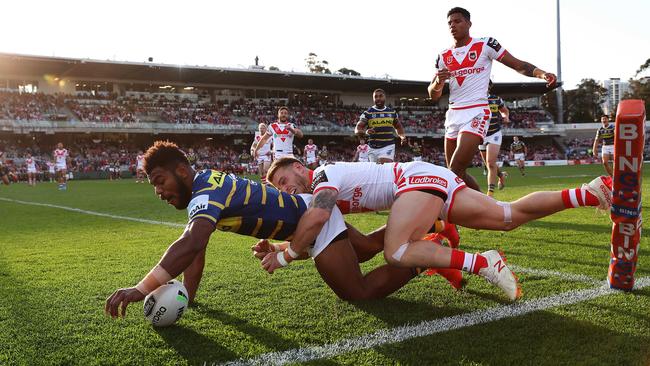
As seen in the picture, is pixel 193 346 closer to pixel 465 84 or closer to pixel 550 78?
pixel 550 78

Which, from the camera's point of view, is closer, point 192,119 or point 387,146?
point 387,146

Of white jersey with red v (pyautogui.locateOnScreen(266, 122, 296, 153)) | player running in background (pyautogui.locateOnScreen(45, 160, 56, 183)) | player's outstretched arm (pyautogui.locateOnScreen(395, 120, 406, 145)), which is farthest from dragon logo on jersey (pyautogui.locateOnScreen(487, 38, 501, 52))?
player running in background (pyautogui.locateOnScreen(45, 160, 56, 183))

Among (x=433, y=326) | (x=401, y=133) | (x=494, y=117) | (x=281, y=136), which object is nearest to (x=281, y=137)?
(x=281, y=136)

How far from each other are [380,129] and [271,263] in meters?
8.31

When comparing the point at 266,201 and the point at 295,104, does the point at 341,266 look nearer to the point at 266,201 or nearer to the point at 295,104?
the point at 266,201

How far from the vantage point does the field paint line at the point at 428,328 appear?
2928 millimetres

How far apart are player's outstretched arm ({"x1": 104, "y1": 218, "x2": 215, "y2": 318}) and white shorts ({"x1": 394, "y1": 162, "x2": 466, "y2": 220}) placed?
1459 mm

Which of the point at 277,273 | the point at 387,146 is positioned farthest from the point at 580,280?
the point at 387,146

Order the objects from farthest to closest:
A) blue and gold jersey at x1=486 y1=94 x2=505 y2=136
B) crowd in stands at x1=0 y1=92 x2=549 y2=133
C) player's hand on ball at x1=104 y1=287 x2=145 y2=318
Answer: crowd in stands at x1=0 y1=92 x2=549 y2=133 → blue and gold jersey at x1=486 y1=94 x2=505 y2=136 → player's hand on ball at x1=104 y1=287 x2=145 y2=318

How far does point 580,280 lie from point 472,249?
5.59ft

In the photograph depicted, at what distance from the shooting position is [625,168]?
3.62 metres

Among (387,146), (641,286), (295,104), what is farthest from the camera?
(295,104)

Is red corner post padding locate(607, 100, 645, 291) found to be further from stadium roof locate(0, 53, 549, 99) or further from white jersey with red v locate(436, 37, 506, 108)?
stadium roof locate(0, 53, 549, 99)

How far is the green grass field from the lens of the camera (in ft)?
9.64
